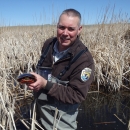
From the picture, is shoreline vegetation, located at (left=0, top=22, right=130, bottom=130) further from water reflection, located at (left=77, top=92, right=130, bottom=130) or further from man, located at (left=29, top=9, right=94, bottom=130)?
man, located at (left=29, top=9, right=94, bottom=130)

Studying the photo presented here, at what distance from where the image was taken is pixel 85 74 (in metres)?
1.63

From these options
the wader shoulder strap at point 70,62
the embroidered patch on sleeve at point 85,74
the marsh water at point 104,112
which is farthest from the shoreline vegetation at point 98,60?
the embroidered patch on sleeve at point 85,74

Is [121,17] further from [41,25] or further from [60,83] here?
[60,83]

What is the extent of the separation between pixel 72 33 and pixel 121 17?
141 inches

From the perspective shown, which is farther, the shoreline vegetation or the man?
the shoreline vegetation

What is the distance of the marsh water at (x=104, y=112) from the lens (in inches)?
98.3

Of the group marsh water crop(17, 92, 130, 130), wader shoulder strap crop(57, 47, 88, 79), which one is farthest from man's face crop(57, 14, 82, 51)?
marsh water crop(17, 92, 130, 130)

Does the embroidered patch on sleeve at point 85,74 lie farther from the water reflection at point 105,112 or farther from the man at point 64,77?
the water reflection at point 105,112

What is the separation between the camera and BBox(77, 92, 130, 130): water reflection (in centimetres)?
251

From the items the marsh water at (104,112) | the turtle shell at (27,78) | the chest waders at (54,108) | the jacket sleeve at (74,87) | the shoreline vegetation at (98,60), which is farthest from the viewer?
the shoreline vegetation at (98,60)

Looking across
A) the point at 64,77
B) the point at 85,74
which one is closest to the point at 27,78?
the point at 64,77

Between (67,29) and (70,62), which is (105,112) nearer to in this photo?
(70,62)

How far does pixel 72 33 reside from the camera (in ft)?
5.63

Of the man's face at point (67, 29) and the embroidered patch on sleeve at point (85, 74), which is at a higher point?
the man's face at point (67, 29)
